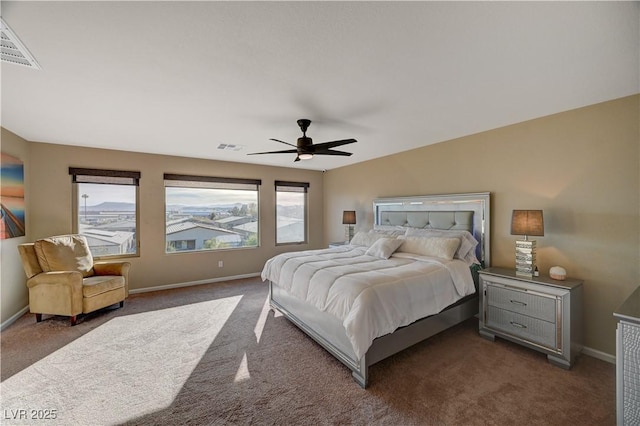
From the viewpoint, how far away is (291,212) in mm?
6480

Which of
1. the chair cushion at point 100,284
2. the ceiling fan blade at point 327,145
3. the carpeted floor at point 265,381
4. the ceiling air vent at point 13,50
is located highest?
the ceiling air vent at point 13,50

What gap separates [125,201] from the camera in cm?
467

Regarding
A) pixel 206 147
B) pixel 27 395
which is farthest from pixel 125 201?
pixel 27 395

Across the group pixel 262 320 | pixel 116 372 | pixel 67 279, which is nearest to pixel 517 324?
pixel 262 320

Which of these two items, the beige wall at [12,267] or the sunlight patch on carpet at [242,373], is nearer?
the sunlight patch on carpet at [242,373]

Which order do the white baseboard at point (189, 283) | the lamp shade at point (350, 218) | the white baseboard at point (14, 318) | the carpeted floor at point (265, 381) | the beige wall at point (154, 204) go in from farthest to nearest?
the lamp shade at point (350, 218)
the white baseboard at point (189, 283)
the beige wall at point (154, 204)
the white baseboard at point (14, 318)
the carpeted floor at point (265, 381)

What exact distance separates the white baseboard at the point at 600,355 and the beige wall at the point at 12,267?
6720 mm

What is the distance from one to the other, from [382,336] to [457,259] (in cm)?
162

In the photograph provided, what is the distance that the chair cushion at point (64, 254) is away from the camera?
11.5ft

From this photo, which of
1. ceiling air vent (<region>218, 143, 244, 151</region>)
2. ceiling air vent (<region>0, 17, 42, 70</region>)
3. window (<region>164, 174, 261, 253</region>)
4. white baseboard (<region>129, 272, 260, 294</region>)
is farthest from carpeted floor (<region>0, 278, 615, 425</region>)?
ceiling air vent (<region>218, 143, 244, 151</region>)

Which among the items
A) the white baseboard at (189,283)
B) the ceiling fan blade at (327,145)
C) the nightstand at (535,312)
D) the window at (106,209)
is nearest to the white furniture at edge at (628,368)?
Answer: the nightstand at (535,312)

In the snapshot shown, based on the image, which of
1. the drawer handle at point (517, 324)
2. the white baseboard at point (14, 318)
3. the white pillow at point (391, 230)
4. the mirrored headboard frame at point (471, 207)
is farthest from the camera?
the white pillow at point (391, 230)

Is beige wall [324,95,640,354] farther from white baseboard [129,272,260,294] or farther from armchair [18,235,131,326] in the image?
armchair [18,235,131,326]

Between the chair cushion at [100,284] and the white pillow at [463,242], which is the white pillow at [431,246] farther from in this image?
the chair cushion at [100,284]
